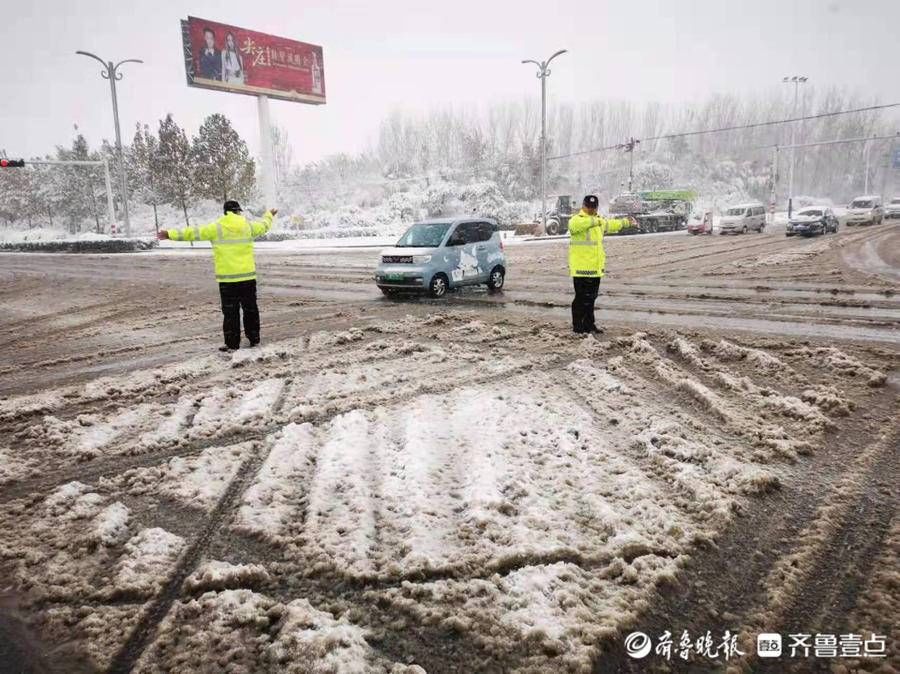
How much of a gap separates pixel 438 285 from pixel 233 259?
5.13 m

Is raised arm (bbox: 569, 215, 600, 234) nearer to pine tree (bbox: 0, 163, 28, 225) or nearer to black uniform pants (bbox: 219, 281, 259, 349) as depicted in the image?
black uniform pants (bbox: 219, 281, 259, 349)

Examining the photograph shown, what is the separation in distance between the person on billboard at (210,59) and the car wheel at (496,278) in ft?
125

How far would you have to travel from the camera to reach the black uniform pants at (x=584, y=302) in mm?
8203

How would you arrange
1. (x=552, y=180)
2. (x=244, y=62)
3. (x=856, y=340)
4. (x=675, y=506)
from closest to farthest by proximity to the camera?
(x=675, y=506) → (x=856, y=340) → (x=244, y=62) → (x=552, y=180)

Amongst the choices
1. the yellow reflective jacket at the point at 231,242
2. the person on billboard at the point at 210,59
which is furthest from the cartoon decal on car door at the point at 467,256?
the person on billboard at the point at 210,59

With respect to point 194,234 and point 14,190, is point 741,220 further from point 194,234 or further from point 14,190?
point 14,190

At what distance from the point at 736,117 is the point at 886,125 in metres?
26.6

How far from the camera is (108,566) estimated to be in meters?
3.09

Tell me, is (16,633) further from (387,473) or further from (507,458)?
(507,458)

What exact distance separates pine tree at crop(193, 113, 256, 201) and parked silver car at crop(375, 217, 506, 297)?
47709 mm

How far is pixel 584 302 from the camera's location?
27.2ft

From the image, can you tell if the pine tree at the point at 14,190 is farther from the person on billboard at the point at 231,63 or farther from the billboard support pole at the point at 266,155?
the person on billboard at the point at 231,63

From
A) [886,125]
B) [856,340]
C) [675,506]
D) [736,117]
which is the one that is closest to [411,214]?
[856,340]

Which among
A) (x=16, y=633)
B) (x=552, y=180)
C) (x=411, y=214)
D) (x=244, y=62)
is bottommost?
(x=16, y=633)
